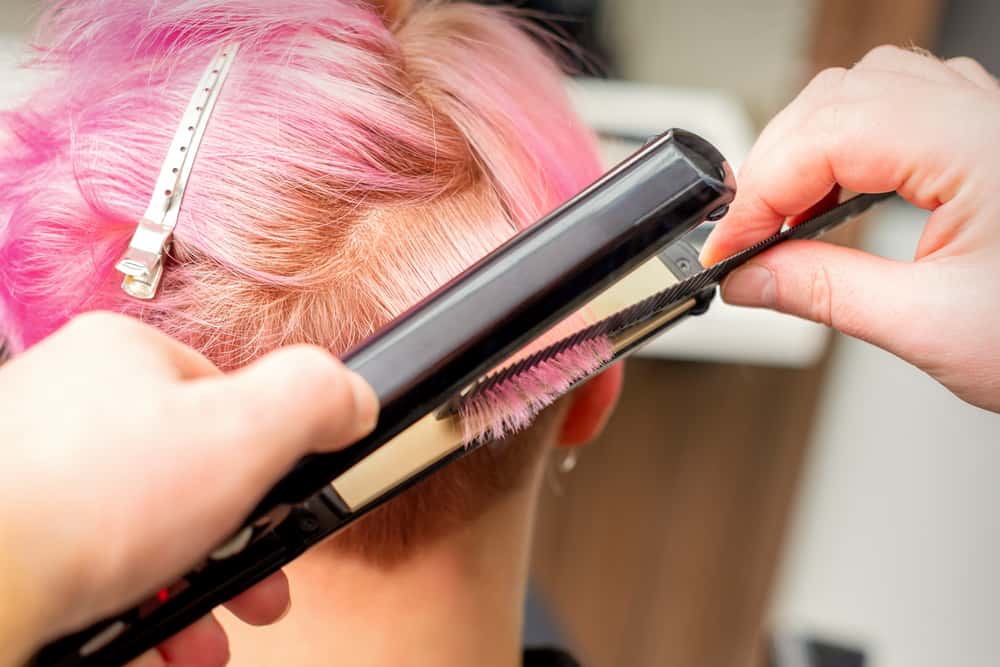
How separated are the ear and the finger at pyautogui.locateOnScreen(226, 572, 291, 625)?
0.27m

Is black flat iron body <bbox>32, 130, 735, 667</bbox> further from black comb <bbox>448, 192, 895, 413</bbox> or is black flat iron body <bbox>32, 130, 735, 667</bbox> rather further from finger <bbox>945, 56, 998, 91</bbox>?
finger <bbox>945, 56, 998, 91</bbox>

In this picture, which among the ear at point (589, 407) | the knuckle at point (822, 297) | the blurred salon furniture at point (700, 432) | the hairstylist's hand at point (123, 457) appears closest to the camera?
the hairstylist's hand at point (123, 457)

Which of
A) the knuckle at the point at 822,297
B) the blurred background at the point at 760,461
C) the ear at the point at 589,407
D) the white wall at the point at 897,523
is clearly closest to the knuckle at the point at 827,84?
the knuckle at the point at 822,297

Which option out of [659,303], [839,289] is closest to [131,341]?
[659,303]

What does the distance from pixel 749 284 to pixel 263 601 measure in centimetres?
31

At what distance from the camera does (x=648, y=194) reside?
0.40m

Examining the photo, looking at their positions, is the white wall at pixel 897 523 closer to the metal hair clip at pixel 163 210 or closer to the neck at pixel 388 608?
the neck at pixel 388 608

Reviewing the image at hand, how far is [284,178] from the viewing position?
18.6 inches

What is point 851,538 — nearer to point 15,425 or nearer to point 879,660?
point 879,660

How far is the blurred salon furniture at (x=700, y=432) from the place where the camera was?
121cm

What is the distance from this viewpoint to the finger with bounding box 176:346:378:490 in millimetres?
315

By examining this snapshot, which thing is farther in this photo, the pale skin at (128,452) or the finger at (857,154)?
the finger at (857,154)

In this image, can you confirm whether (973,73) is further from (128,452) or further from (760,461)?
(760,461)

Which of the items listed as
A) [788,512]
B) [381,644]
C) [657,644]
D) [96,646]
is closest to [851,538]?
[788,512]
